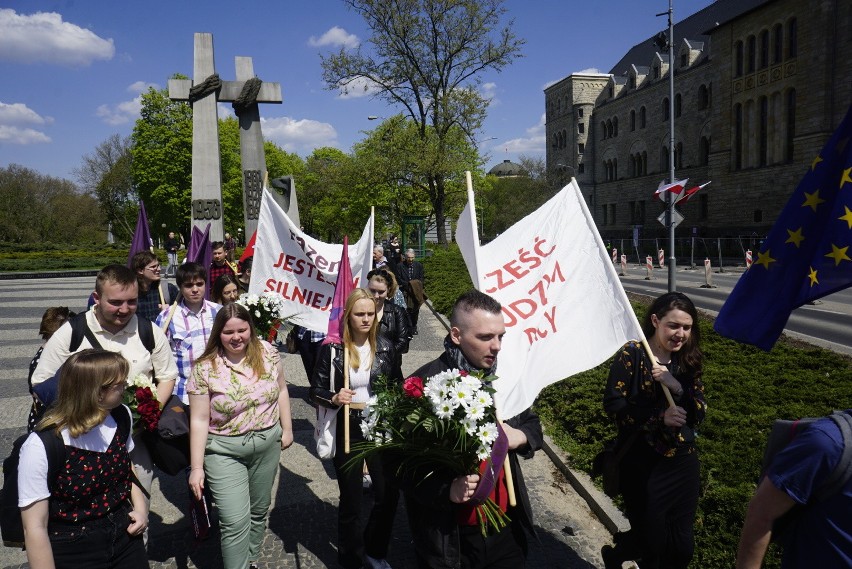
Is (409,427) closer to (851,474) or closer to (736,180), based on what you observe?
(851,474)

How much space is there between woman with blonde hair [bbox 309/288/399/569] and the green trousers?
516mm

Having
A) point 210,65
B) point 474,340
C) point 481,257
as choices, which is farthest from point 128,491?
point 210,65

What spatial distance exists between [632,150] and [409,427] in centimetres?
6931

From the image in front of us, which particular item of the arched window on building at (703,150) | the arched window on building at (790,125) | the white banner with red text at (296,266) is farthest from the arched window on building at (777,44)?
the white banner with red text at (296,266)

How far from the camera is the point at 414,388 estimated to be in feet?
8.77

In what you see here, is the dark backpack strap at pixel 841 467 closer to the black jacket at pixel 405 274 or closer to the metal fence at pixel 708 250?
the black jacket at pixel 405 274

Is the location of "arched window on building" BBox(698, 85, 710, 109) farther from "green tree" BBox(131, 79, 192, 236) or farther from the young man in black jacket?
the young man in black jacket

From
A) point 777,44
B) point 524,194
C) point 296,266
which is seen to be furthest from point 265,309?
point 524,194

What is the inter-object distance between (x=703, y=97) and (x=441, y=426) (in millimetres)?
59295

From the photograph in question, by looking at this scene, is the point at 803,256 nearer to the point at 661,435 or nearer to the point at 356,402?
the point at 661,435

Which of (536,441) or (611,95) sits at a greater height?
(611,95)

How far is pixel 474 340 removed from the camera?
9.21ft

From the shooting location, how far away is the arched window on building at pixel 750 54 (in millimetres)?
44625

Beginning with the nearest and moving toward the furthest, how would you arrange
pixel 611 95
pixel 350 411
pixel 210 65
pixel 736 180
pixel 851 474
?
pixel 851 474
pixel 350 411
pixel 210 65
pixel 736 180
pixel 611 95
